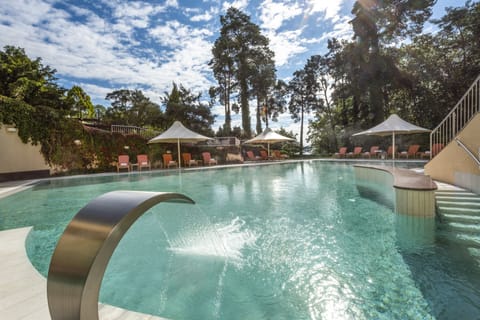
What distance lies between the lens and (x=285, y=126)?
29234mm

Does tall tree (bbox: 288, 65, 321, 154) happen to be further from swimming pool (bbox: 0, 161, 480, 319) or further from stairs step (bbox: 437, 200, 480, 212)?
swimming pool (bbox: 0, 161, 480, 319)

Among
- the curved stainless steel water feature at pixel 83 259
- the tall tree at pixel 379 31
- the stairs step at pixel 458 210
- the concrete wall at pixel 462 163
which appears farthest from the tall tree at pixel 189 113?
the curved stainless steel water feature at pixel 83 259

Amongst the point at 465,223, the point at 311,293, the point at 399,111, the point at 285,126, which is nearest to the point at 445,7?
the point at 399,111

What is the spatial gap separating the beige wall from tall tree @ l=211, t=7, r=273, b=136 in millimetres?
17719

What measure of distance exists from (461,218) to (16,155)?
53.5 feet

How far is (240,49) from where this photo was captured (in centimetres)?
2452

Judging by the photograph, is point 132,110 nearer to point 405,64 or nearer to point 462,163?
point 405,64

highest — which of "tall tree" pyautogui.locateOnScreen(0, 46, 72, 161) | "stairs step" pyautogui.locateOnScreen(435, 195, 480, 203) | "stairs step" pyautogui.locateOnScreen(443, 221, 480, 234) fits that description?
"tall tree" pyautogui.locateOnScreen(0, 46, 72, 161)

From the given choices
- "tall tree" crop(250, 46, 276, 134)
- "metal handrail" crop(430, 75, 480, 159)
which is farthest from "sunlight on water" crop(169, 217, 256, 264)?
"tall tree" crop(250, 46, 276, 134)

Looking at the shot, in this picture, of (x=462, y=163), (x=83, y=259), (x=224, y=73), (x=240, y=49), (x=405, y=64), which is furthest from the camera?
(x=224, y=73)

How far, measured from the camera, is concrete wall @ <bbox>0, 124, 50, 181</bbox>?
412 inches

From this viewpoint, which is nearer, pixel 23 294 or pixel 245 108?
pixel 23 294

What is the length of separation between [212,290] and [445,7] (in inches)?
1014

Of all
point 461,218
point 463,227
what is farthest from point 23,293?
point 461,218
